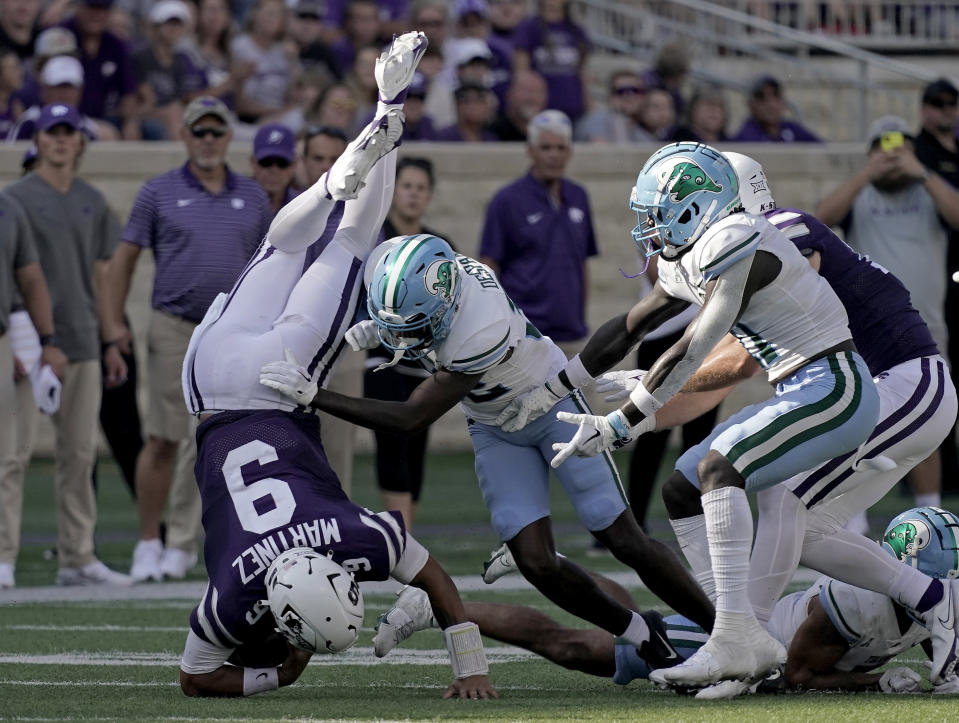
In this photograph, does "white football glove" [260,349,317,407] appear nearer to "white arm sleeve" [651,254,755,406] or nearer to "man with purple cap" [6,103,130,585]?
"white arm sleeve" [651,254,755,406]

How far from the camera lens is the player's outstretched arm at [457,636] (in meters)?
5.36

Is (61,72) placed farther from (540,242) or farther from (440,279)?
(440,279)

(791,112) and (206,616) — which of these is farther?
(791,112)

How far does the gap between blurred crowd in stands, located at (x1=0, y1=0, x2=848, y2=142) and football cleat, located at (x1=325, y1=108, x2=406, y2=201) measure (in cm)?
547

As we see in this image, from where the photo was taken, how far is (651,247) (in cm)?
562

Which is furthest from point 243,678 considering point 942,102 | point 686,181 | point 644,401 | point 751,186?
point 942,102

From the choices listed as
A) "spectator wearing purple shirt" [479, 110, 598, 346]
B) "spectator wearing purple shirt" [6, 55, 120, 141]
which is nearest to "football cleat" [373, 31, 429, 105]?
"spectator wearing purple shirt" [479, 110, 598, 346]

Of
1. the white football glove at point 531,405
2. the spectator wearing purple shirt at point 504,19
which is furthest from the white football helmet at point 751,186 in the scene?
the spectator wearing purple shirt at point 504,19

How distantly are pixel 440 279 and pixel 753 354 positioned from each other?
3.33 feet

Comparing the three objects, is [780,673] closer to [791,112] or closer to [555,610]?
[555,610]

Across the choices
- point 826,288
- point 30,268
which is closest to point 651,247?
point 826,288

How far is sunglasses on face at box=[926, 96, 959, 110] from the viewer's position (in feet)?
33.8

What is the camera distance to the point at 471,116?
1267cm

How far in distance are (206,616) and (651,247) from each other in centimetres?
179
